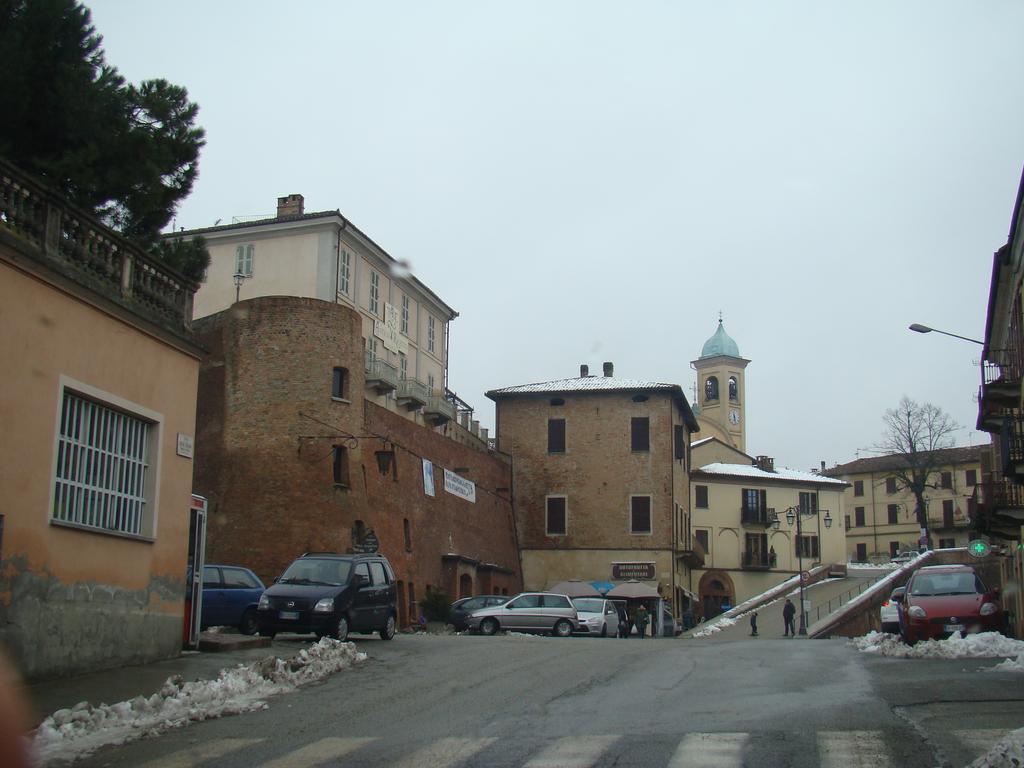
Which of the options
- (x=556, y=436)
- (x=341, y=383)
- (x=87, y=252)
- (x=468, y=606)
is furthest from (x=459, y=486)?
(x=87, y=252)

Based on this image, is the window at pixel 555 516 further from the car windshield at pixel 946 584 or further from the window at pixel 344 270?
the car windshield at pixel 946 584

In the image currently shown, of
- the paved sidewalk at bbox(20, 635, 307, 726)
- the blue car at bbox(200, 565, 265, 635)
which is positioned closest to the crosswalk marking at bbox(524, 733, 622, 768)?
the paved sidewalk at bbox(20, 635, 307, 726)

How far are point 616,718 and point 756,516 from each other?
64651mm

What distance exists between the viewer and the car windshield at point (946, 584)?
2164 centimetres

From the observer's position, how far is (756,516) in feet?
244

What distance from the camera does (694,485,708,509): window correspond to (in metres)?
73.4

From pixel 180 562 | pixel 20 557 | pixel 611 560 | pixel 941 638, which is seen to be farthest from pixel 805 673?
pixel 611 560

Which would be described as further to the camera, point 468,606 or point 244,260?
point 244,260

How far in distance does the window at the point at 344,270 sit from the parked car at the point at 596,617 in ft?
66.7

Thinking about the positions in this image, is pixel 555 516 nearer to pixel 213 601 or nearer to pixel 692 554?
pixel 692 554

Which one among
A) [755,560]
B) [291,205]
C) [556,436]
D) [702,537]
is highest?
[291,205]

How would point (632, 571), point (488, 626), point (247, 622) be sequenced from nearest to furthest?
point (247, 622) < point (488, 626) < point (632, 571)

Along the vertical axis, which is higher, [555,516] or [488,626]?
[555,516]

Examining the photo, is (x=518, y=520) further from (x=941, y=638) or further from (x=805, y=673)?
(x=805, y=673)
